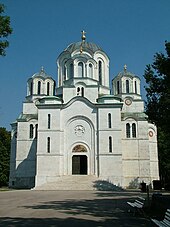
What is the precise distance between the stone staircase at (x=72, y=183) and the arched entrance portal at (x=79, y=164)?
6.90 feet

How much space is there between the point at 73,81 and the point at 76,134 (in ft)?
26.2

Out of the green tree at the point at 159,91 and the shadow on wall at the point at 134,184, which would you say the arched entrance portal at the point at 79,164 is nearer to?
the shadow on wall at the point at 134,184

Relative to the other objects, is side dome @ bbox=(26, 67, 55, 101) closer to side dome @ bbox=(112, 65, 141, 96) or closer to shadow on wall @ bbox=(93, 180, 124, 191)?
side dome @ bbox=(112, 65, 141, 96)

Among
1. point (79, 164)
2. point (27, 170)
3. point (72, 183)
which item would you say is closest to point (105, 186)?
point (72, 183)

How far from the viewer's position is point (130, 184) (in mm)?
37812

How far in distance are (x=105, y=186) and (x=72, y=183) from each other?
3565 millimetres

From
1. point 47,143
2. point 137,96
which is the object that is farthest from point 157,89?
point 137,96

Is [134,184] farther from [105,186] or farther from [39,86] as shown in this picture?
[39,86]

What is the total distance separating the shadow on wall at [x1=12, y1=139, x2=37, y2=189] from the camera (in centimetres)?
3994

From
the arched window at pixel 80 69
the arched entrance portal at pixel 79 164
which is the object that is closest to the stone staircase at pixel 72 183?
the arched entrance portal at pixel 79 164

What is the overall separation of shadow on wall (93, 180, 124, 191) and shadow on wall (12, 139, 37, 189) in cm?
1092

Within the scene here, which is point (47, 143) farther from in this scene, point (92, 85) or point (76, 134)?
point (92, 85)

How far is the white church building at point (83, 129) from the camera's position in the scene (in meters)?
35.6

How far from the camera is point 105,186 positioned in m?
32.3
